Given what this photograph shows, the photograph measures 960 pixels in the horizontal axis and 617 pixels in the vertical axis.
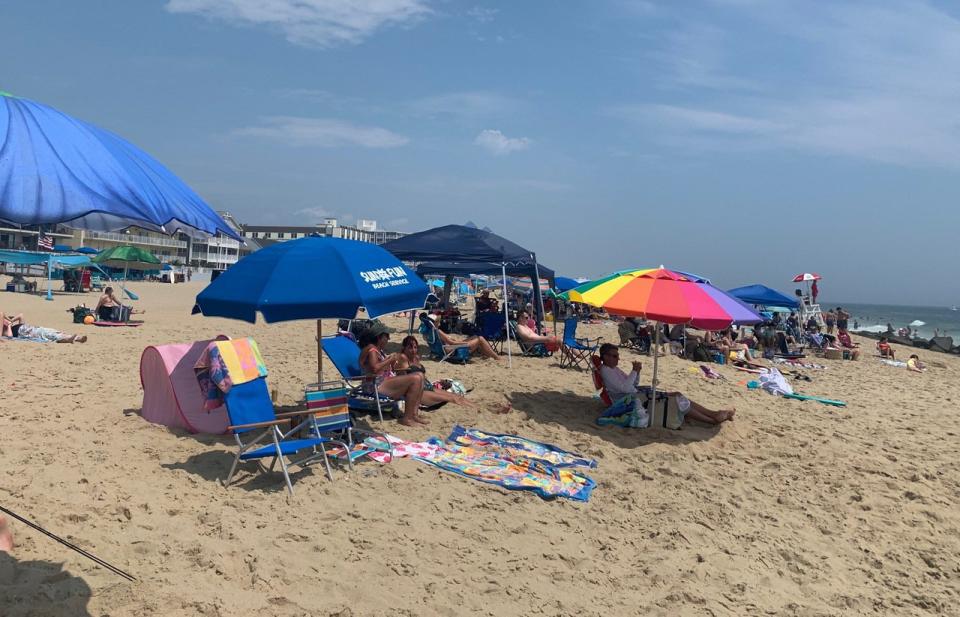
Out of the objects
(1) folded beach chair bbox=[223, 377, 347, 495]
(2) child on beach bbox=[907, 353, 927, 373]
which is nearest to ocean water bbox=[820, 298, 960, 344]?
(2) child on beach bbox=[907, 353, 927, 373]

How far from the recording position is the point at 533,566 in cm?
363

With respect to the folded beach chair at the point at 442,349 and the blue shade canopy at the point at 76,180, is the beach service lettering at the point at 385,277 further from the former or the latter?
the folded beach chair at the point at 442,349

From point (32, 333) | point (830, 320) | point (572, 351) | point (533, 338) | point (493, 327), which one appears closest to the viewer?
point (32, 333)

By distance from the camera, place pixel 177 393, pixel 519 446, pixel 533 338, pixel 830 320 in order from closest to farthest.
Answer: pixel 177 393 < pixel 519 446 < pixel 533 338 < pixel 830 320

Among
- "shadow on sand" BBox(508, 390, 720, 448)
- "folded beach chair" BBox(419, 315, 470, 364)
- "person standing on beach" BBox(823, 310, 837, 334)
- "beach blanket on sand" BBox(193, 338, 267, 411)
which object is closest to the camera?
"beach blanket on sand" BBox(193, 338, 267, 411)

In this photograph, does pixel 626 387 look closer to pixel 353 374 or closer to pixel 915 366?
pixel 353 374

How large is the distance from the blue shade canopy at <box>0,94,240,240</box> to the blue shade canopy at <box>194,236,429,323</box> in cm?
215

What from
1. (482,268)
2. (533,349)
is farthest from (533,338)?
(482,268)

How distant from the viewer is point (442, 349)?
10078 millimetres

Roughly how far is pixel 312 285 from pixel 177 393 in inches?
65.0

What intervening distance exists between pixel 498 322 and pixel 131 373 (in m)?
5.77

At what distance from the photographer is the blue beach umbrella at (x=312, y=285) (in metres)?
4.60

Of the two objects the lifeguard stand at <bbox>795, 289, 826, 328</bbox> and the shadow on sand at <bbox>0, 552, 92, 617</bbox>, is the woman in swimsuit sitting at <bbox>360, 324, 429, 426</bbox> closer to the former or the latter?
the shadow on sand at <bbox>0, 552, 92, 617</bbox>

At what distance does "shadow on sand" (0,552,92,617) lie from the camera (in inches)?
107
